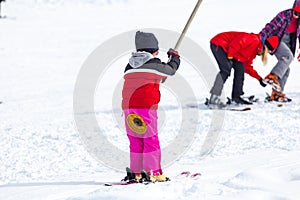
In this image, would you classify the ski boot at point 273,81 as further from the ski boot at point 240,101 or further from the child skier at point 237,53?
the ski boot at point 240,101

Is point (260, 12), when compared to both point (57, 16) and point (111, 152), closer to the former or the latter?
point (57, 16)

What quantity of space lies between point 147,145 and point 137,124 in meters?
0.20

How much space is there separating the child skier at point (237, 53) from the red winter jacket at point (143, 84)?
12.1 ft

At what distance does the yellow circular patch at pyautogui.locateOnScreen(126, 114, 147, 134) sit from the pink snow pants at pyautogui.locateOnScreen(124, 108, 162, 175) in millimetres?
24

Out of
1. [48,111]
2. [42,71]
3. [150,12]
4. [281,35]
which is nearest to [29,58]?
[42,71]

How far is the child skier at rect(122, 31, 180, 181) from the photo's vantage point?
14.3 ft

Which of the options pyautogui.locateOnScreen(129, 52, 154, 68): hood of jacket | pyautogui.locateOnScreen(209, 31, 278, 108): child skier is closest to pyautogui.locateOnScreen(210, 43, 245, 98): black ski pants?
pyautogui.locateOnScreen(209, 31, 278, 108): child skier

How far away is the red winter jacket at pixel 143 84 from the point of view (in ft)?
14.3

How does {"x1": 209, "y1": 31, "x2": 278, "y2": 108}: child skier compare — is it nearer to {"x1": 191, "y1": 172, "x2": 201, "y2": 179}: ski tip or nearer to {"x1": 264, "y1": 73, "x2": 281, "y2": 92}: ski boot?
{"x1": 264, "y1": 73, "x2": 281, "y2": 92}: ski boot

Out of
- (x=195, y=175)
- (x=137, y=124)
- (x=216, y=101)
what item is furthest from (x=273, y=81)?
(x=137, y=124)

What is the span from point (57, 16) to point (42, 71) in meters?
11.2

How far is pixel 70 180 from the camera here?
488cm

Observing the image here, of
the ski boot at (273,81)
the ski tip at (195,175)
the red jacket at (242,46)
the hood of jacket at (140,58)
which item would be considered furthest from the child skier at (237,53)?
the hood of jacket at (140,58)

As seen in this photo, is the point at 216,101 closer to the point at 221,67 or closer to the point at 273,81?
the point at 221,67
